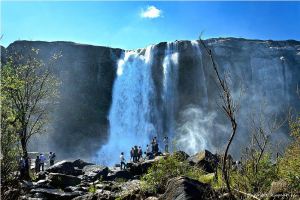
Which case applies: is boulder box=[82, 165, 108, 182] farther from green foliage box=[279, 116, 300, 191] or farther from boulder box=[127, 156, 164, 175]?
→ green foliage box=[279, 116, 300, 191]

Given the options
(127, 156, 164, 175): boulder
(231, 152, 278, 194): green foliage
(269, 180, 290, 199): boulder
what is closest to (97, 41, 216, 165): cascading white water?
(127, 156, 164, 175): boulder

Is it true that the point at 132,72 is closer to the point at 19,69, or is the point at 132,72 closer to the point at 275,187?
the point at 19,69

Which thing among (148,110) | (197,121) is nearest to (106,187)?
(148,110)

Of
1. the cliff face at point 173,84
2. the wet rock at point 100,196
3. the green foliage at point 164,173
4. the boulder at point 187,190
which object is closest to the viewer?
the boulder at point 187,190

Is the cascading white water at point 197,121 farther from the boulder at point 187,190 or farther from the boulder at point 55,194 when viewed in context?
the boulder at point 187,190

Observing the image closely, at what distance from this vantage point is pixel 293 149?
12.8m

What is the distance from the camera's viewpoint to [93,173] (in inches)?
1049

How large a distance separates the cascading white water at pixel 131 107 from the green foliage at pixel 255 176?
36.6m

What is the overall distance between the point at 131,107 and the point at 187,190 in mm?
42015

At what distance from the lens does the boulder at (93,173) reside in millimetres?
25409

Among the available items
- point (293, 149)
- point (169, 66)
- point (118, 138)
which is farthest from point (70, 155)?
point (293, 149)

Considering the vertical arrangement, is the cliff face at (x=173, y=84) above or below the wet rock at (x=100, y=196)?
above

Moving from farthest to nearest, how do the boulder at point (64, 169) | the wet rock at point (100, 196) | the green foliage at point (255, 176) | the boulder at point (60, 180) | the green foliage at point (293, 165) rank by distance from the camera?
the boulder at point (64, 169), the boulder at point (60, 180), the wet rock at point (100, 196), the green foliage at point (293, 165), the green foliage at point (255, 176)

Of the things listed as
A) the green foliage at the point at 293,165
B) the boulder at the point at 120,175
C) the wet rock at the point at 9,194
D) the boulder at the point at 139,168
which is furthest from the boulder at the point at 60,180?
the green foliage at the point at 293,165
